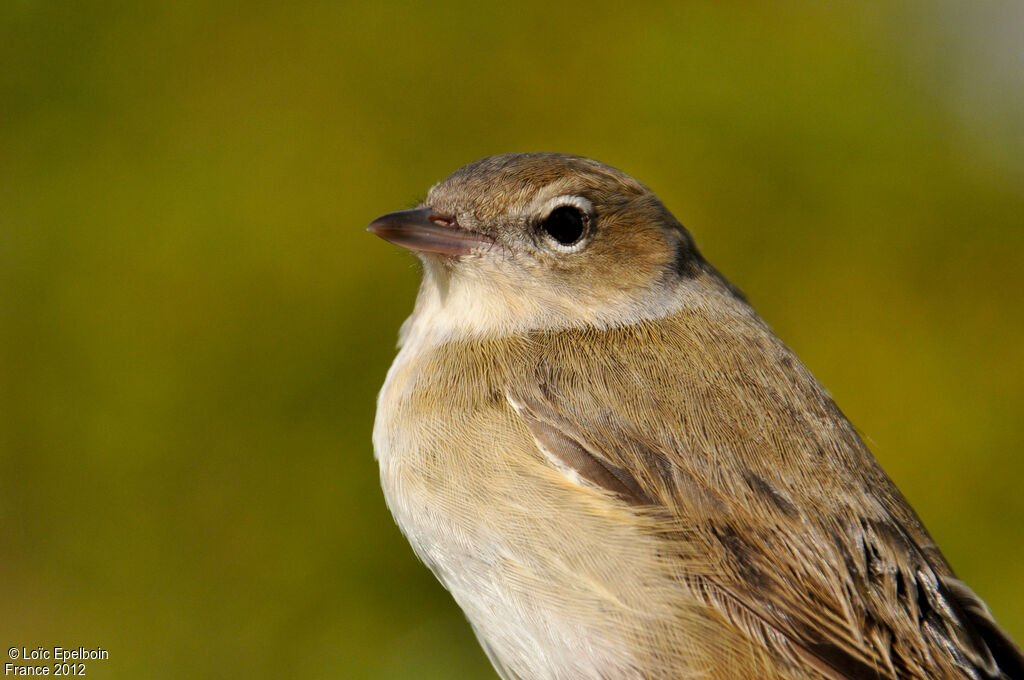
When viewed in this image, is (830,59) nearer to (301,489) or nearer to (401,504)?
(301,489)

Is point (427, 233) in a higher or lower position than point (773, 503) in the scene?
higher

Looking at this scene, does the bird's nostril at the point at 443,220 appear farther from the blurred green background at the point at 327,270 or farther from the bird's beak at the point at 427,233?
the blurred green background at the point at 327,270

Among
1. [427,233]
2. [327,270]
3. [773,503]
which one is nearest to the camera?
[773,503]

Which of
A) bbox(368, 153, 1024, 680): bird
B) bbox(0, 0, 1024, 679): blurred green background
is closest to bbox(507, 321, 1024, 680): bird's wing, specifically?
bbox(368, 153, 1024, 680): bird

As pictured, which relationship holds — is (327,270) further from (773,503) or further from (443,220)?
(773,503)

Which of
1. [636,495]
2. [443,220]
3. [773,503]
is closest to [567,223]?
[443,220]

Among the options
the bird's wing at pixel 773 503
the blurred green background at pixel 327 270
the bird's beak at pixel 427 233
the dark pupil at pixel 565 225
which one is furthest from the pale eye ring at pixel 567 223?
the blurred green background at pixel 327 270
